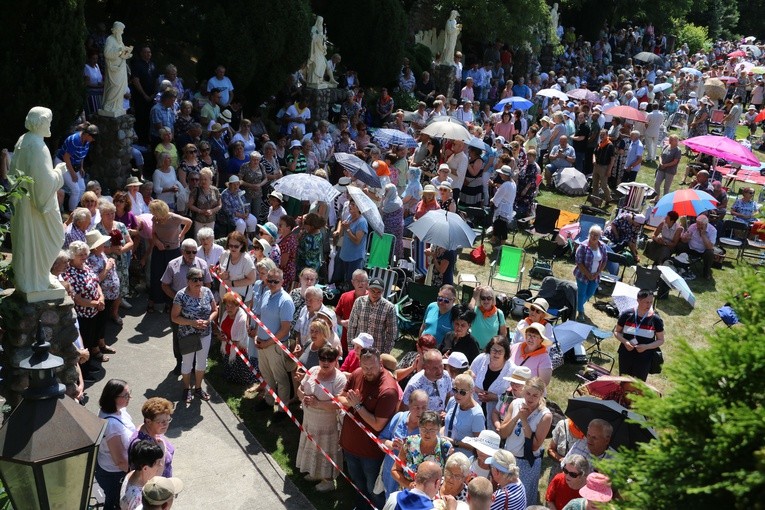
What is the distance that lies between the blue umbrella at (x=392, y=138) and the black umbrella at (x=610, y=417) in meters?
9.38

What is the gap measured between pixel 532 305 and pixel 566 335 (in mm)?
1898

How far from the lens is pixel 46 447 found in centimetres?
390

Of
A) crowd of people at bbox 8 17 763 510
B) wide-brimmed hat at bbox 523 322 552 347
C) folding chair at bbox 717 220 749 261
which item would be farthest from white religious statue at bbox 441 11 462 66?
wide-brimmed hat at bbox 523 322 552 347

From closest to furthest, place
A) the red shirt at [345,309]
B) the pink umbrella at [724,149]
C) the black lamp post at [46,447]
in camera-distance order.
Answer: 1. the black lamp post at [46,447]
2. the red shirt at [345,309]
3. the pink umbrella at [724,149]

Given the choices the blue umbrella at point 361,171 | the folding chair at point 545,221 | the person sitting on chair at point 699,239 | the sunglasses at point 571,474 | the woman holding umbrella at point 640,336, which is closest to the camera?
the sunglasses at point 571,474

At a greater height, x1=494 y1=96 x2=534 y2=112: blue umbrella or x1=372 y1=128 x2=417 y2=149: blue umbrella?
x1=494 y1=96 x2=534 y2=112: blue umbrella

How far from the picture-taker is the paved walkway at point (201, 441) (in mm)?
8047

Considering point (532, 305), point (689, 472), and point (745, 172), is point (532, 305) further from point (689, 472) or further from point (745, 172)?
point (745, 172)

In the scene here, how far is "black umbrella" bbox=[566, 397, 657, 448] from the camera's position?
7344mm

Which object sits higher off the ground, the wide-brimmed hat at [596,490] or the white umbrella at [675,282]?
the wide-brimmed hat at [596,490]

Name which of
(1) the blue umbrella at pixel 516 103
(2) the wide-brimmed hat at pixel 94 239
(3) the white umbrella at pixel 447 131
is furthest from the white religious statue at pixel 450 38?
(2) the wide-brimmed hat at pixel 94 239

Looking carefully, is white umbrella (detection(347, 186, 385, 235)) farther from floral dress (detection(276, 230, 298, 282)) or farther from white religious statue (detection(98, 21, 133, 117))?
white religious statue (detection(98, 21, 133, 117))

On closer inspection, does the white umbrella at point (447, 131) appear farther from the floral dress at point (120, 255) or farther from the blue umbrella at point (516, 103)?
the floral dress at point (120, 255)

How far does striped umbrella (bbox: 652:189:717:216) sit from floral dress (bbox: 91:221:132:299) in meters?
9.15
